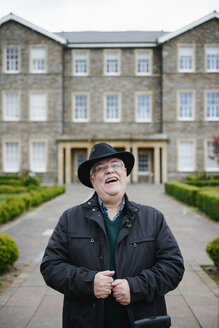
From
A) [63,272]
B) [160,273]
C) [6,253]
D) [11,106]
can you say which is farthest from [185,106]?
[63,272]

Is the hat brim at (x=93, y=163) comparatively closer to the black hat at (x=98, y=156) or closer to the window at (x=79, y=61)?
the black hat at (x=98, y=156)

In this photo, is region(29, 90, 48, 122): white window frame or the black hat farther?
region(29, 90, 48, 122): white window frame

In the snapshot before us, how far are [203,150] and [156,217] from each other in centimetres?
2561

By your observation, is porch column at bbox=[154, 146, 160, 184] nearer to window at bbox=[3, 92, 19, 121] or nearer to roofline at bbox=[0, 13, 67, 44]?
roofline at bbox=[0, 13, 67, 44]

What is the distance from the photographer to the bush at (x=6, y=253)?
232 inches

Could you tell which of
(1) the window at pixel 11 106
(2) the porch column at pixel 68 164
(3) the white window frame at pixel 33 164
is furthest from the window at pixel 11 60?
(2) the porch column at pixel 68 164

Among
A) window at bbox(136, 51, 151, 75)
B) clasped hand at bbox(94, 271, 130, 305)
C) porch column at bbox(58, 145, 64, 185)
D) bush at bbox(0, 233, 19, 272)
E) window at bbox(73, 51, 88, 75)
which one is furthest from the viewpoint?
window at bbox(73, 51, 88, 75)

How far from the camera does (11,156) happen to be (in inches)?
1096

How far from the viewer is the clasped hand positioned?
2.40 meters

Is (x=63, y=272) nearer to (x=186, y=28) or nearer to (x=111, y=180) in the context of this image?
(x=111, y=180)

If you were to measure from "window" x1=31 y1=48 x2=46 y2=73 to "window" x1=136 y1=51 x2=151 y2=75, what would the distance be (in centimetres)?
728

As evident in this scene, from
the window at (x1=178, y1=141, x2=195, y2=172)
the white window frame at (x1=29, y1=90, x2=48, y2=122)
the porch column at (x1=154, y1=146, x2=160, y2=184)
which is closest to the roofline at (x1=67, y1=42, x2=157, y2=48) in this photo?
the white window frame at (x1=29, y1=90, x2=48, y2=122)

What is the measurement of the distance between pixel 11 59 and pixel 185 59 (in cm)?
1344

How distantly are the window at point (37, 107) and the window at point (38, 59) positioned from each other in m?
1.99
